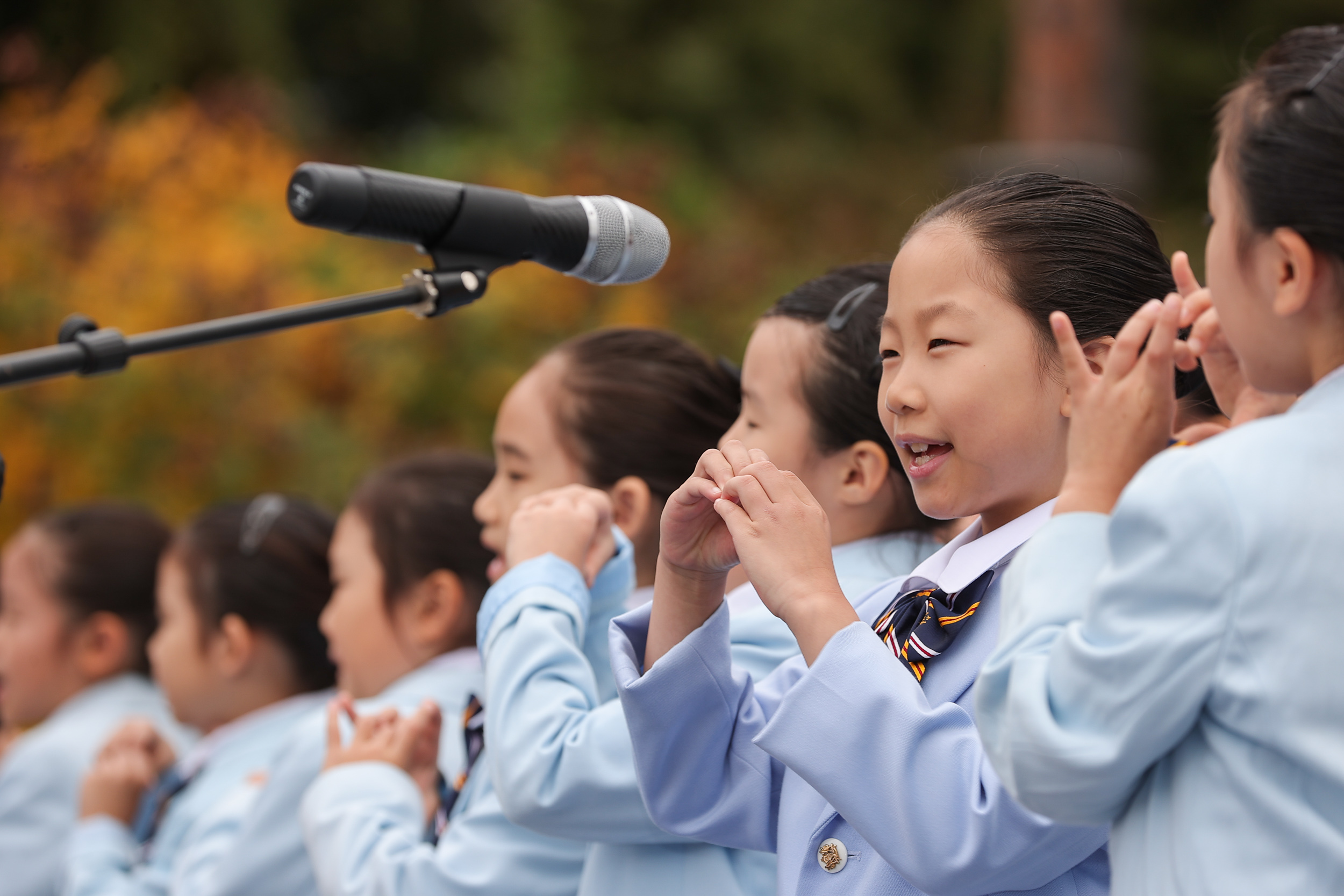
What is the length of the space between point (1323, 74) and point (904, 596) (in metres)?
0.74

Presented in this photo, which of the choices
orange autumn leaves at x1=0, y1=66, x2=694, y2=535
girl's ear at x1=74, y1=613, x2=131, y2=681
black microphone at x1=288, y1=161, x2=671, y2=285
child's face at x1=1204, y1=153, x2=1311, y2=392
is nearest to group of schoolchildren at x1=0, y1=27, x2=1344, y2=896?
child's face at x1=1204, y1=153, x2=1311, y2=392

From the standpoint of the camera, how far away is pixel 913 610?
1.61 meters

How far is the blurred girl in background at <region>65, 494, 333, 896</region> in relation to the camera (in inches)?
132

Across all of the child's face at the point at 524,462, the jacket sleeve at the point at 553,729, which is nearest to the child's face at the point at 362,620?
the child's face at the point at 524,462

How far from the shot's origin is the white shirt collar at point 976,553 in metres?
1.56

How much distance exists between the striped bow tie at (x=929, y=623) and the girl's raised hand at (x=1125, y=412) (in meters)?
0.30

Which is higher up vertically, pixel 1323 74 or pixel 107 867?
pixel 1323 74

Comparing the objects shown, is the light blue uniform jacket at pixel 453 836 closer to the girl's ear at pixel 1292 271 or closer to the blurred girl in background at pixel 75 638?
the girl's ear at pixel 1292 271

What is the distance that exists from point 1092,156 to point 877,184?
3.75m

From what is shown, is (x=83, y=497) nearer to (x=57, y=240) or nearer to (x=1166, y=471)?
(x=57, y=240)

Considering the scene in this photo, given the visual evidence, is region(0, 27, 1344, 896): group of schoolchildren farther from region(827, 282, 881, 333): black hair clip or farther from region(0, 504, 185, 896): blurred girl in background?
region(0, 504, 185, 896): blurred girl in background

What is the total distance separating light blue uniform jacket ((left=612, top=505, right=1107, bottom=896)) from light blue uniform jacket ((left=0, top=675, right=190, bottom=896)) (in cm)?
247

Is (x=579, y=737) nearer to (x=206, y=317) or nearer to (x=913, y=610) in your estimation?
(x=913, y=610)

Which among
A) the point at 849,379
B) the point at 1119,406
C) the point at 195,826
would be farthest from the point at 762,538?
the point at 195,826
